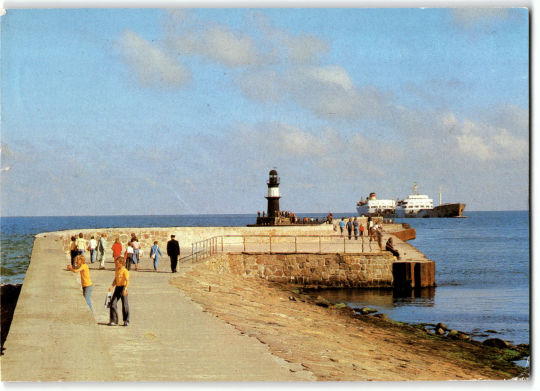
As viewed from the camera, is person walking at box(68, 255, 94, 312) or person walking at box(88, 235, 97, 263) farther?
person walking at box(88, 235, 97, 263)

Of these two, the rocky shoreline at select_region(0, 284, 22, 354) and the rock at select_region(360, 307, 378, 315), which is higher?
the rocky shoreline at select_region(0, 284, 22, 354)

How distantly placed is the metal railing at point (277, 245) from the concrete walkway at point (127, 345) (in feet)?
40.8

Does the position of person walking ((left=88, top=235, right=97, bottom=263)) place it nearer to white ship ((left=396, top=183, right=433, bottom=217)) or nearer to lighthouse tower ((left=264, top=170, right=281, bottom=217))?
lighthouse tower ((left=264, top=170, right=281, bottom=217))

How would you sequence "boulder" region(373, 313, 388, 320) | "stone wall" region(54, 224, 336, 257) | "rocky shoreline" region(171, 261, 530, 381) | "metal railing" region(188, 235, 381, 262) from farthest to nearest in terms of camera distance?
"metal railing" region(188, 235, 381, 262) < "stone wall" region(54, 224, 336, 257) < "boulder" region(373, 313, 388, 320) < "rocky shoreline" region(171, 261, 530, 381)

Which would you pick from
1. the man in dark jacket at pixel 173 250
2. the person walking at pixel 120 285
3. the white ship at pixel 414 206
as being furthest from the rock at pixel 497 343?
the white ship at pixel 414 206

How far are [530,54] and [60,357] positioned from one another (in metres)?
9.35

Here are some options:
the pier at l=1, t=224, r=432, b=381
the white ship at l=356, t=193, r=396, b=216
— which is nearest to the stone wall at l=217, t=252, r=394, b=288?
the pier at l=1, t=224, r=432, b=381

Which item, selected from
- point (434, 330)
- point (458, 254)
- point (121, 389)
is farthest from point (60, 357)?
point (458, 254)

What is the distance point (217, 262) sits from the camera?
2492 cm

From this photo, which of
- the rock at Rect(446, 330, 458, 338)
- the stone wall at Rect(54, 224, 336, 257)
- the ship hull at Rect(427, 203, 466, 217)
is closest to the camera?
the rock at Rect(446, 330, 458, 338)

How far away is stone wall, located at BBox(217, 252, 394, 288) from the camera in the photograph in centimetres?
2739

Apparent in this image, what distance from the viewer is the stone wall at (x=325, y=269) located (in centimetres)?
2739

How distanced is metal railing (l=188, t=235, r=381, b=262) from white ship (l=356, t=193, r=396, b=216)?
280 feet

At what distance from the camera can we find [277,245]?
1235 inches
